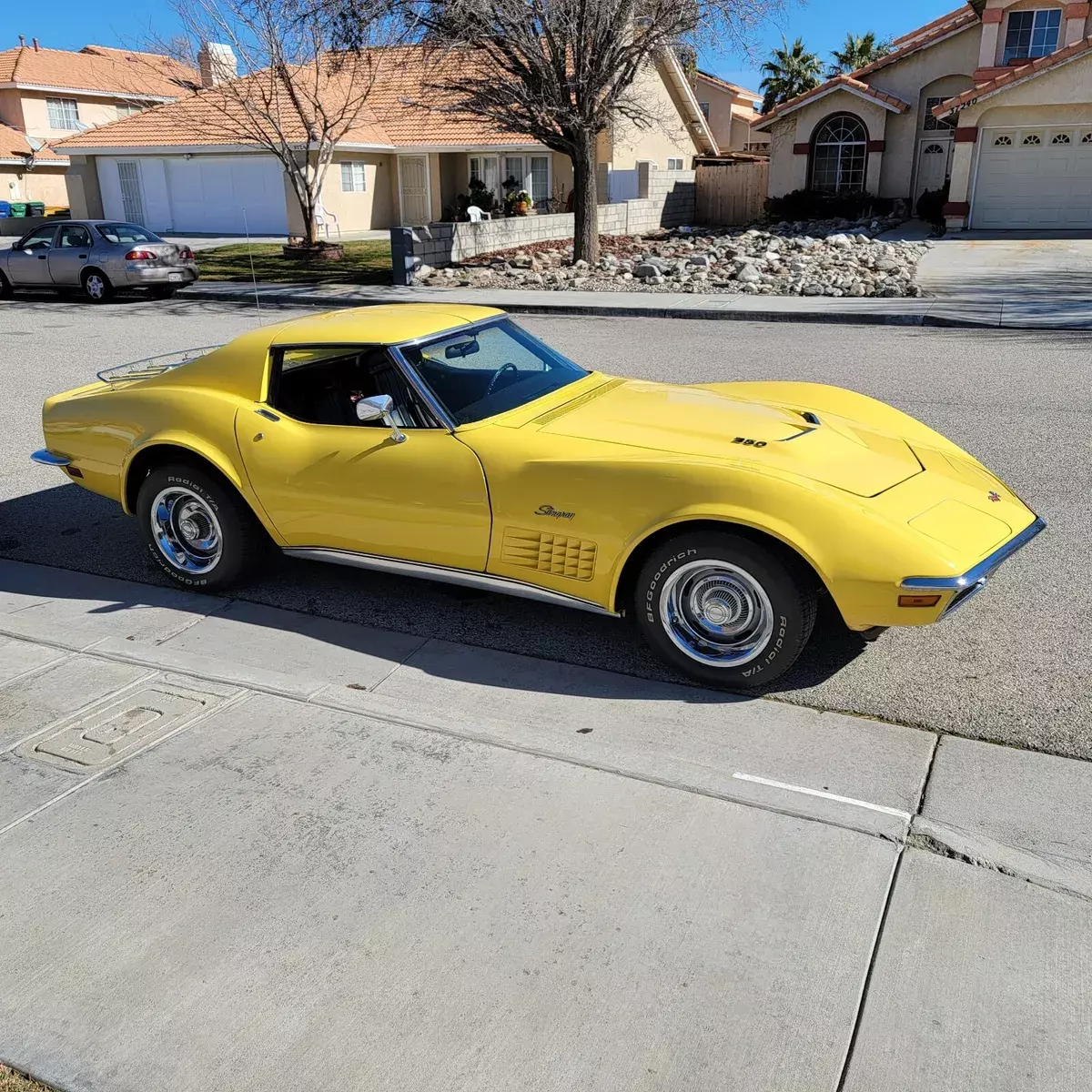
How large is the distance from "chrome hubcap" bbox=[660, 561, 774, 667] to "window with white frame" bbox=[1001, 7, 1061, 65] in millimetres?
32502

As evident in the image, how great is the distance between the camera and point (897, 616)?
150 inches

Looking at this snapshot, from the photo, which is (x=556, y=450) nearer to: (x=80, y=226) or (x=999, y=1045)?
(x=999, y=1045)

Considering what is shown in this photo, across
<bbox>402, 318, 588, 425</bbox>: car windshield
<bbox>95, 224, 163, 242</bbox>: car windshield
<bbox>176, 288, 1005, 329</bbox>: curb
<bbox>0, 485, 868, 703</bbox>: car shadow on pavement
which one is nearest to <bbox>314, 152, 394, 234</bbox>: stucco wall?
<bbox>95, 224, 163, 242</bbox>: car windshield

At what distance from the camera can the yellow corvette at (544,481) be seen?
3.93m

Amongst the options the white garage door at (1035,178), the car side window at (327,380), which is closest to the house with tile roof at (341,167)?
the white garage door at (1035,178)

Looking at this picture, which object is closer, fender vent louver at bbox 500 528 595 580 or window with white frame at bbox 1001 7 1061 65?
fender vent louver at bbox 500 528 595 580

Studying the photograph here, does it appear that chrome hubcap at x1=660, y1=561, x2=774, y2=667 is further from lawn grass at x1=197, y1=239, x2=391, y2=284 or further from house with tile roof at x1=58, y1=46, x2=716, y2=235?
house with tile roof at x1=58, y1=46, x2=716, y2=235

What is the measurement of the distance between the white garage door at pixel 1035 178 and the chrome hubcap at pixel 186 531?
93.6 ft

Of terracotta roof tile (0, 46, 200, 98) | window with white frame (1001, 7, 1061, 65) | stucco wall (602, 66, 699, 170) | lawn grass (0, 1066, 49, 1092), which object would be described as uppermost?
terracotta roof tile (0, 46, 200, 98)

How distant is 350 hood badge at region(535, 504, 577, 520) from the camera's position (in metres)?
4.23

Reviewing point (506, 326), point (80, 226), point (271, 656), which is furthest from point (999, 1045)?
point (80, 226)

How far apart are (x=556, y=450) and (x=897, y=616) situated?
149 centimetres

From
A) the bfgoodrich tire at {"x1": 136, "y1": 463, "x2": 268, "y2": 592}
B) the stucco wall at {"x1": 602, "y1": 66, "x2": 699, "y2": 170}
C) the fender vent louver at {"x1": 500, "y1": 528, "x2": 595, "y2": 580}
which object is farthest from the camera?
the stucco wall at {"x1": 602, "y1": 66, "x2": 699, "y2": 170}

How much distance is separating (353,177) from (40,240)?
46.1 feet
